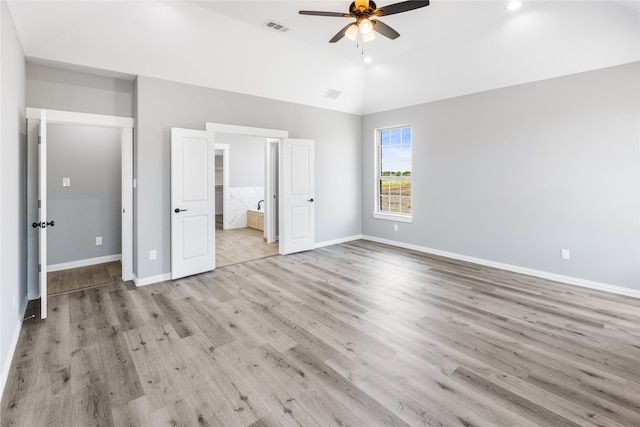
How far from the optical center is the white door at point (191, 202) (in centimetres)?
423

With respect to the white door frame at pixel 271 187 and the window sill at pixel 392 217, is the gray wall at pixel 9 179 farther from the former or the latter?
the window sill at pixel 392 217

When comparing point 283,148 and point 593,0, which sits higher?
point 593,0

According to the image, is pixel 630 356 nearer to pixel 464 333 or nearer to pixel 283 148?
pixel 464 333

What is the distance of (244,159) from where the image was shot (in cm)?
905

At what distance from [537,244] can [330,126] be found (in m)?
3.99

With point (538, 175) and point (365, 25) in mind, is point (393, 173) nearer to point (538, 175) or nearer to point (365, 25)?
point (538, 175)

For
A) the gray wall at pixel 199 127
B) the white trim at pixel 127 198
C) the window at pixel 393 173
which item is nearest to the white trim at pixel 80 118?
the white trim at pixel 127 198

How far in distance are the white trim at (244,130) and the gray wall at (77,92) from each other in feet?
3.40

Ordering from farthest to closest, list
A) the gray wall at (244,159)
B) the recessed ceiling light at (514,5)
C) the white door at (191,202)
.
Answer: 1. the gray wall at (244,159)
2. the white door at (191,202)
3. the recessed ceiling light at (514,5)

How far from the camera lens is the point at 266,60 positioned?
4.54 metres

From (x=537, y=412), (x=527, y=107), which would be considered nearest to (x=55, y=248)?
(x=537, y=412)

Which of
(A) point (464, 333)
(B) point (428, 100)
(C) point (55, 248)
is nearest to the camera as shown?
(A) point (464, 333)

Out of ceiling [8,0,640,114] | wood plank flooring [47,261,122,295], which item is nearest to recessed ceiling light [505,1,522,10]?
ceiling [8,0,640,114]

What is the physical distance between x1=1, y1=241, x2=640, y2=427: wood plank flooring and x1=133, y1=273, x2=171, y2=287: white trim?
0.13 m
